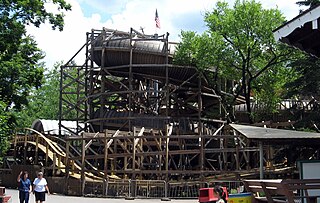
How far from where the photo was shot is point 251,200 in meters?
11.2

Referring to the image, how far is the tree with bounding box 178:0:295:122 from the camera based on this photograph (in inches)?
1344

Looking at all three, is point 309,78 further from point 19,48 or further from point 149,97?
point 149,97

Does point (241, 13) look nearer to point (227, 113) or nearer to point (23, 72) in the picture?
point (227, 113)

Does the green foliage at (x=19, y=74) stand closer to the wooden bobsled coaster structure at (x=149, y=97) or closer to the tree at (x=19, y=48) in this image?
the tree at (x=19, y=48)

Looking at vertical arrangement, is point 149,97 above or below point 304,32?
above

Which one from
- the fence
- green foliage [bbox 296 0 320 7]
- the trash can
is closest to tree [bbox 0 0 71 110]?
the fence

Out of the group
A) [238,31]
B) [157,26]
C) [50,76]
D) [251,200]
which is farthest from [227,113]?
[50,76]

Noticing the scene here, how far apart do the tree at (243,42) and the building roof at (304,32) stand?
24.3 metres

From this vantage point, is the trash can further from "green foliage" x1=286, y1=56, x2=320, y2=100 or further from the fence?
the fence

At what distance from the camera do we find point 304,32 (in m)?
8.94

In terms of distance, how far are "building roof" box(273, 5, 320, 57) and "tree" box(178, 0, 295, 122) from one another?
79.7ft

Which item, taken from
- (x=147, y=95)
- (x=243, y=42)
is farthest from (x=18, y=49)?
(x=147, y=95)

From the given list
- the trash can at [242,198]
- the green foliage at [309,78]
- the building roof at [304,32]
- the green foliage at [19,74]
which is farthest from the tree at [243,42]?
the building roof at [304,32]

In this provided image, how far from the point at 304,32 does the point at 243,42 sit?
25.5 metres
